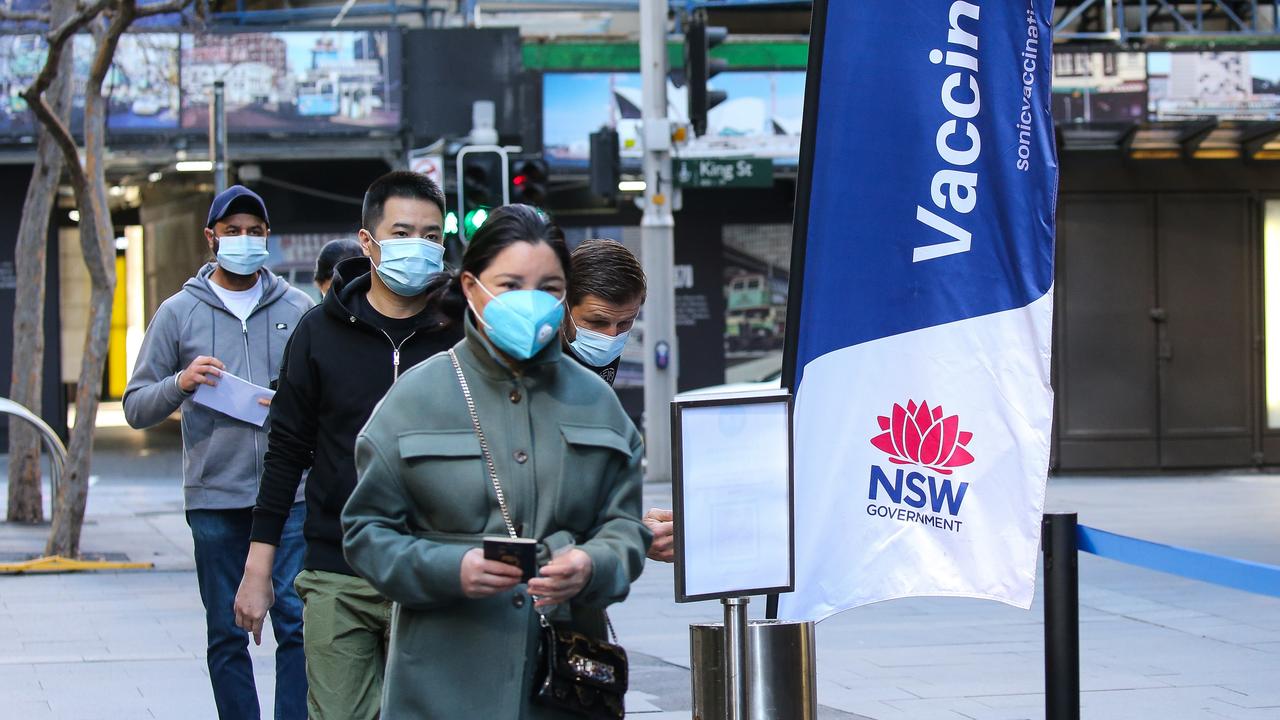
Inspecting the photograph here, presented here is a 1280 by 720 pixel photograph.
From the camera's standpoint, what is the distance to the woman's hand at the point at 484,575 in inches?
117

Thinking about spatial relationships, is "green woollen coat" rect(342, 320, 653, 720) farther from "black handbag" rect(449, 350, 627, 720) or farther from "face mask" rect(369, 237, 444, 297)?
"face mask" rect(369, 237, 444, 297)

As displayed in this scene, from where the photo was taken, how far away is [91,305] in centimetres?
1245

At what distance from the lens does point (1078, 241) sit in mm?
A: 19156

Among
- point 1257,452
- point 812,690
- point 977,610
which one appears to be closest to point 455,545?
point 812,690

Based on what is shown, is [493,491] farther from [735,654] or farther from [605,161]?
[605,161]

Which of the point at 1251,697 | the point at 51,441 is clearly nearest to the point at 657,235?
the point at 51,441

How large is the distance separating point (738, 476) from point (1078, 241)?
610 inches

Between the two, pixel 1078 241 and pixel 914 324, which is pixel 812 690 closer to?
pixel 914 324

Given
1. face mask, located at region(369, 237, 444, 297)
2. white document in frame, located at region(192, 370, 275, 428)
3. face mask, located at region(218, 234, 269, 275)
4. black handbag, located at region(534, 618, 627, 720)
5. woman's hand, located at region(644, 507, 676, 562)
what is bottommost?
black handbag, located at region(534, 618, 627, 720)

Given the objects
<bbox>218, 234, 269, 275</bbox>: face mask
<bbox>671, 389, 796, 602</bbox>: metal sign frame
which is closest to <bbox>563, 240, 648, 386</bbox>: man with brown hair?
<bbox>671, 389, 796, 602</bbox>: metal sign frame

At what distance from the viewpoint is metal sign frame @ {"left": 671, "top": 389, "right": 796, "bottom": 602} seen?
13.9ft

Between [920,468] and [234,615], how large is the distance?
86.0 inches

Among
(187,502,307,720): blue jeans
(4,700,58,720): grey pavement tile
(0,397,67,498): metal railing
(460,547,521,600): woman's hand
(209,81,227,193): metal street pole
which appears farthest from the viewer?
(209,81,227,193): metal street pole

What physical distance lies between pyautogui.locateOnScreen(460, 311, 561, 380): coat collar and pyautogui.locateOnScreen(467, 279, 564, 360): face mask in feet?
0.09
